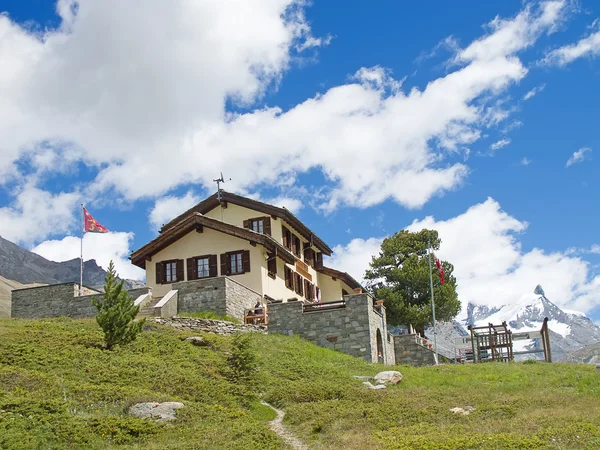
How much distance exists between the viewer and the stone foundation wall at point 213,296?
129 ft

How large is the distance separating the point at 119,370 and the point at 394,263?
1324 inches

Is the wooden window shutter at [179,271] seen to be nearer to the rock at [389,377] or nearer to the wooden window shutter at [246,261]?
the wooden window shutter at [246,261]

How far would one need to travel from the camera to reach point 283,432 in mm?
21469

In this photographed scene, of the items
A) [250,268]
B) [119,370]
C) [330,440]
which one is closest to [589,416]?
[330,440]

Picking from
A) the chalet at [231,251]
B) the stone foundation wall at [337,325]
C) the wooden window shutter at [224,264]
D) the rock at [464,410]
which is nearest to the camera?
the rock at [464,410]

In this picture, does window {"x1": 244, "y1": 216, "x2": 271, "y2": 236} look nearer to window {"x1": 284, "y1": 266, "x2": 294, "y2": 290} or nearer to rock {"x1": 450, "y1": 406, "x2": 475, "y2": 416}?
window {"x1": 284, "y1": 266, "x2": 294, "y2": 290}

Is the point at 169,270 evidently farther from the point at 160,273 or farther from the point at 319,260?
the point at 319,260

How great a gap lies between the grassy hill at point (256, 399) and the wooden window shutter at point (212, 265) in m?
12.0

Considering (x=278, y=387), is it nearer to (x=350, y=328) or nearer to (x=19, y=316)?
(x=350, y=328)

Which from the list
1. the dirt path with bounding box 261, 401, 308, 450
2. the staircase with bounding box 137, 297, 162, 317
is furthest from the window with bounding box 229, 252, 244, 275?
the dirt path with bounding box 261, 401, 308, 450

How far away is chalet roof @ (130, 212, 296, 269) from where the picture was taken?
43656mm

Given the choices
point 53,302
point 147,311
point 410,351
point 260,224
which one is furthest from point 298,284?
point 53,302

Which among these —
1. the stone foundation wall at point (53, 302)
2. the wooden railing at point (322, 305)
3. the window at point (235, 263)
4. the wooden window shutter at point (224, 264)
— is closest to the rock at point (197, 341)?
the wooden railing at point (322, 305)

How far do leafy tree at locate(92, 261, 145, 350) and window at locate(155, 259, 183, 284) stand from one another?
52.2 ft
